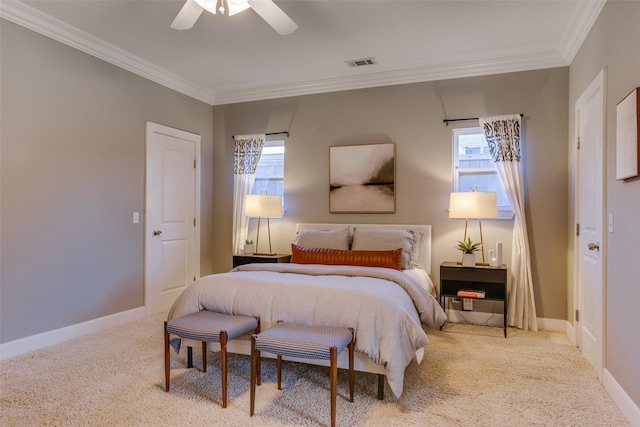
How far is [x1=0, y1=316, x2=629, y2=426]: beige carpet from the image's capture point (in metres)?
2.12

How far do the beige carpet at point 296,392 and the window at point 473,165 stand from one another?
64.7 inches

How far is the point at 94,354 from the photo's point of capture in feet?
10.1

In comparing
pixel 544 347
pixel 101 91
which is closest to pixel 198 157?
pixel 101 91

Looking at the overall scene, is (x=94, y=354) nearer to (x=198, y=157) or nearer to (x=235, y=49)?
(x=198, y=157)

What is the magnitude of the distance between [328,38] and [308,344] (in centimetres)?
279

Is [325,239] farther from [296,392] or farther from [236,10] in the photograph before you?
[236,10]

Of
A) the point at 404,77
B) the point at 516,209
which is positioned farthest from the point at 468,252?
the point at 404,77

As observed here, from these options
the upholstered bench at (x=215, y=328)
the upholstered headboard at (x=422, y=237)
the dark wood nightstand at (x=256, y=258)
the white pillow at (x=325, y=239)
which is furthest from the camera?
the dark wood nightstand at (x=256, y=258)

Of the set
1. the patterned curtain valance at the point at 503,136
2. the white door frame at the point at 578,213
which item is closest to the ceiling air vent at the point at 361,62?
the patterned curtain valance at the point at 503,136

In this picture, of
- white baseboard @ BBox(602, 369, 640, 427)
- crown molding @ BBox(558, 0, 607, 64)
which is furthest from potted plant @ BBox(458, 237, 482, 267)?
crown molding @ BBox(558, 0, 607, 64)

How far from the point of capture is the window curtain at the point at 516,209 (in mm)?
3771

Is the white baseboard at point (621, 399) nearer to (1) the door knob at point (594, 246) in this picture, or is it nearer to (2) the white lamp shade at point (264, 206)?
(1) the door knob at point (594, 246)

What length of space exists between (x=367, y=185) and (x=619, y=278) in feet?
8.60

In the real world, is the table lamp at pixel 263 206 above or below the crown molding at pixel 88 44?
below
